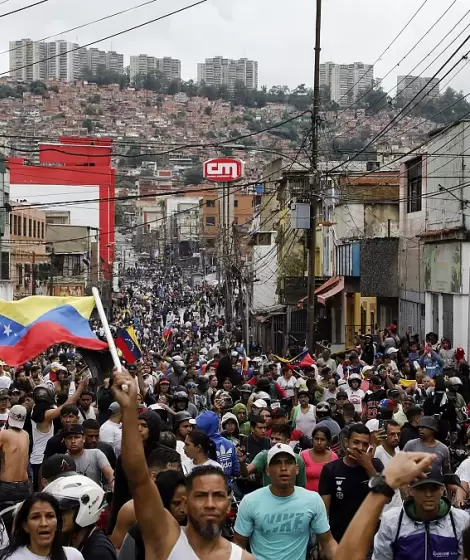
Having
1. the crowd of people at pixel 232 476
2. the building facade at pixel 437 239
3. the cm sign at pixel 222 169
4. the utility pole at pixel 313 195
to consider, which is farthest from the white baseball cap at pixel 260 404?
the cm sign at pixel 222 169

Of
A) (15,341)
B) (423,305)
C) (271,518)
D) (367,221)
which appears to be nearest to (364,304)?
(367,221)

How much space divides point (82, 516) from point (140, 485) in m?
1.54

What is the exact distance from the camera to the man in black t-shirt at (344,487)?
818 centimetres

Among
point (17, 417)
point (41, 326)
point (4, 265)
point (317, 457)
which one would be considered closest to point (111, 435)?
point (17, 417)

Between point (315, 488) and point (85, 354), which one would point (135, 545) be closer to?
point (315, 488)

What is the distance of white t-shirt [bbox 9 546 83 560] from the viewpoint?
220 inches

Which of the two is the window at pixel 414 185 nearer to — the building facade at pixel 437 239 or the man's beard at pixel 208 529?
the building facade at pixel 437 239

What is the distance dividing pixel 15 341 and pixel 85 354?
3.23 metres

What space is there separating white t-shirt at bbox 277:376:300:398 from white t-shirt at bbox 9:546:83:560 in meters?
13.5

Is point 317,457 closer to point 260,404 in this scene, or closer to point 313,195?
point 260,404

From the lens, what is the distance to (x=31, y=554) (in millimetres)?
5633

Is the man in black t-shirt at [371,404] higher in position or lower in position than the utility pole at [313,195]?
lower

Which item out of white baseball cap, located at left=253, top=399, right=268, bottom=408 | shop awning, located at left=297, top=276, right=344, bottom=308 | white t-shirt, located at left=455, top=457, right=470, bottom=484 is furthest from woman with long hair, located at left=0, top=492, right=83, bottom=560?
shop awning, located at left=297, top=276, right=344, bottom=308

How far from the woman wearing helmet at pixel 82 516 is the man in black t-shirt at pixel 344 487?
2399 millimetres
